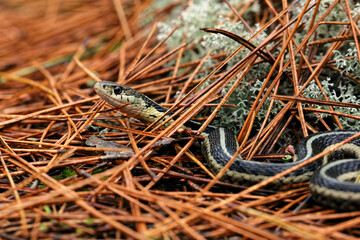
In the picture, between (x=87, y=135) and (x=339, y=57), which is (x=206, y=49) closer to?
(x=339, y=57)

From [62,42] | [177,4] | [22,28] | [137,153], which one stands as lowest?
[137,153]

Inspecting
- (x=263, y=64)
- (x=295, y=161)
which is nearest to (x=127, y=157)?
(x=295, y=161)

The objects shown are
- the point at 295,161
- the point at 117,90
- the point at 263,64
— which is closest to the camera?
the point at 295,161

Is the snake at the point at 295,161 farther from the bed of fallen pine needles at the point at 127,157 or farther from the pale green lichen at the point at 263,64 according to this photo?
the pale green lichen at the point at 263,64

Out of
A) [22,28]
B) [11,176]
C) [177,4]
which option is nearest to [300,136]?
[11,176]

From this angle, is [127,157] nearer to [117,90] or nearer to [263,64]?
[117,90]

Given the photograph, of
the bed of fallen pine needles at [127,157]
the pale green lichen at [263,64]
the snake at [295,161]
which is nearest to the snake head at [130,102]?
the snake at [295,161]
